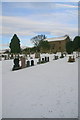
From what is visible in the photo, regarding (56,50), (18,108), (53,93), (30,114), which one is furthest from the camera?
(56,50)

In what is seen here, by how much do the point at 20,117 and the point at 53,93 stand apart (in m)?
0.93

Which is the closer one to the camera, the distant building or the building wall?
the distant building

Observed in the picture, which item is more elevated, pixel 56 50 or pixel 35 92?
pixel 56 50

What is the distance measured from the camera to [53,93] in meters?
Answer: 2.42

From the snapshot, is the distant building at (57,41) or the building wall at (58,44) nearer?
the distant building at (57,41)

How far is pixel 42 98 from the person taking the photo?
2.18m

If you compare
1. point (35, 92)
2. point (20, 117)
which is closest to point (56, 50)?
point (35, 92)

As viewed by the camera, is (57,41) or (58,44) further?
(58,44)

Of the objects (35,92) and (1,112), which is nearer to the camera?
(1,112)

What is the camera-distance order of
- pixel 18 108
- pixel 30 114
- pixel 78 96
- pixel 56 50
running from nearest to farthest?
pixel 30 114, pixel 18 108, pixel 78 96, pixel 56 50

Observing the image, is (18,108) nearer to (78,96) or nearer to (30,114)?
(30,114)

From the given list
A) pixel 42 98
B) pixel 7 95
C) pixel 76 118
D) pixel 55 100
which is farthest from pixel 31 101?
pixel 76 118

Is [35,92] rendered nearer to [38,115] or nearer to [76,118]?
Result: [38,115]

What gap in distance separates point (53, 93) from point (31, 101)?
0.51 m
